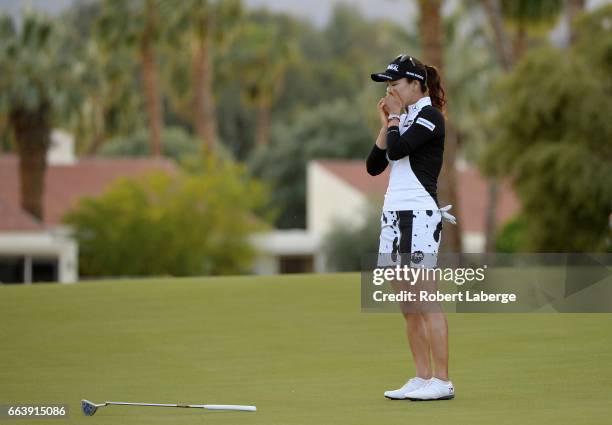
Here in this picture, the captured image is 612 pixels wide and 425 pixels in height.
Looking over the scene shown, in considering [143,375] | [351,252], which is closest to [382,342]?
[143,375]

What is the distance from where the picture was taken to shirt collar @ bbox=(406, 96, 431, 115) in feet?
24.9

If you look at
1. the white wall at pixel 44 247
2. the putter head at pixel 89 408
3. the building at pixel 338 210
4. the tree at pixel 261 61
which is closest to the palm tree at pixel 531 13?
the building at pixel 338 210

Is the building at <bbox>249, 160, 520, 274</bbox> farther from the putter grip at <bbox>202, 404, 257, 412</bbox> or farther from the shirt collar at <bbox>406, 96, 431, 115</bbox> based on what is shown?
the putter grip at <bbox>202, 404, 257, 412</bbox>

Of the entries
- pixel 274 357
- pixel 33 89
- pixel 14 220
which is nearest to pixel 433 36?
pixel 274 357

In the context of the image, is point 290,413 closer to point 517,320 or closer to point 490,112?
point 517,320

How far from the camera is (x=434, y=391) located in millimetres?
7418

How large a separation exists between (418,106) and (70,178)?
5308 cm

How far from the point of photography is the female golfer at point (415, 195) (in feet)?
24.3

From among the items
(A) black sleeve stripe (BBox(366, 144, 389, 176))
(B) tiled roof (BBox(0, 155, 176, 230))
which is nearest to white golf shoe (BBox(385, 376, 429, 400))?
(A) black sleeve stripe (BBox(366, 144, 389, 176))

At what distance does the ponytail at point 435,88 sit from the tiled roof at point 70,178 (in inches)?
1889

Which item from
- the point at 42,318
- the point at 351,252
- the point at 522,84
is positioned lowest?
the point at 351,252

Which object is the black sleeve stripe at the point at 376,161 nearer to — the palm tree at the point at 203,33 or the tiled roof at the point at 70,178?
the tiled roof at the point at 70,178

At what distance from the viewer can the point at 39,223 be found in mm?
51219

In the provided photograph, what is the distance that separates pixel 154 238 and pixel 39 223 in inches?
218
